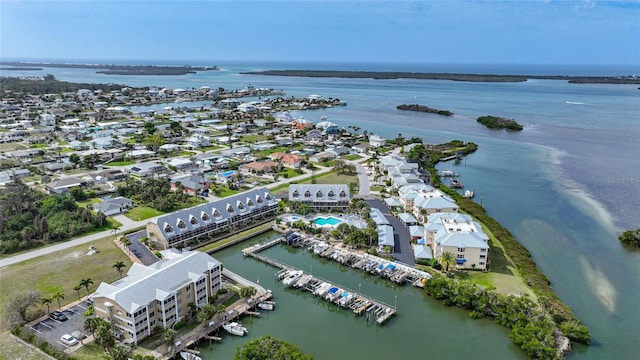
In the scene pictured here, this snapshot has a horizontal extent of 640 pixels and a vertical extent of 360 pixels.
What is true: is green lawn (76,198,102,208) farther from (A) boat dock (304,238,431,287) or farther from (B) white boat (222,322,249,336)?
(B) white boat (222,322,249,336)

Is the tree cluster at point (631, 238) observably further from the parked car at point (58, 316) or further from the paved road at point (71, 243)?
the parked car at point (58, 316)

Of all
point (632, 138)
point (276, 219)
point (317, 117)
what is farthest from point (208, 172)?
point (632, 138)

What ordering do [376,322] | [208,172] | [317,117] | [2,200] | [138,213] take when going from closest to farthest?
[376,322] < [2,200] < [138,213] < [208,172] < [317,117]

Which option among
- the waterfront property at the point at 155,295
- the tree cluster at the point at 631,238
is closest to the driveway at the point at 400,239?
the waterfront property at the point at 155,295

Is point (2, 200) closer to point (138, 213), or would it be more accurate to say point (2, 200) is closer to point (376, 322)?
point (138, 213)

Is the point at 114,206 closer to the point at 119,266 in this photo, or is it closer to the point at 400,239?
the point at 119,266

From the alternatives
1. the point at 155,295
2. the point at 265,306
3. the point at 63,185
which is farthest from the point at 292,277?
the point at 63,185

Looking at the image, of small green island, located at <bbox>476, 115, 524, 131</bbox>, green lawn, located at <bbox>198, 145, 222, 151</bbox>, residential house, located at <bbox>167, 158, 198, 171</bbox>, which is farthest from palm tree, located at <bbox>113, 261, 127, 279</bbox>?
small green island, located at <bbox>476, 115, 524, 131</bbox>
